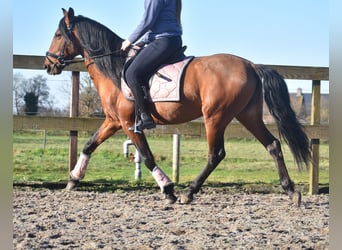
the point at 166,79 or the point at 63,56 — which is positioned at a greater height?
the point at 63,56

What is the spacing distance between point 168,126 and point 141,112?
3.64 feet

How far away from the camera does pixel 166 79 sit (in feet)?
15.1

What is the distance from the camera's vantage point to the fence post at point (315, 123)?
5.91 meters

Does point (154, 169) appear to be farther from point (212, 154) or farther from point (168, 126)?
point (168, 126)

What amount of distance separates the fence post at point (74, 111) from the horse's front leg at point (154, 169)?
1.15 m

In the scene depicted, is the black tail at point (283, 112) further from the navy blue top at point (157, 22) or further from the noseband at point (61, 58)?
the noseband at point (61, 58)

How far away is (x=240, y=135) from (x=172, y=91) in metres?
1.34

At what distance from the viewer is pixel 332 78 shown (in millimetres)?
3314

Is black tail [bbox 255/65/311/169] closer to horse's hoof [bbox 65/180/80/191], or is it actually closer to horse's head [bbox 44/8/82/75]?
horse's head [bbox 44/8/82/75]

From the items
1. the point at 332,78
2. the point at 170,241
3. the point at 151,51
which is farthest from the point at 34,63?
the point at 332,78

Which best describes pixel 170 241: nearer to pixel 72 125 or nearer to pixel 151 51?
pixel 151 51

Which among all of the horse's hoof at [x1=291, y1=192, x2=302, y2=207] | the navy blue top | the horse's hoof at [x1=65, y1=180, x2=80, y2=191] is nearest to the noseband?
the navy blue top

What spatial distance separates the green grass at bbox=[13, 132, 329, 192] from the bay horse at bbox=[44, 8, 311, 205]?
1.36 meters

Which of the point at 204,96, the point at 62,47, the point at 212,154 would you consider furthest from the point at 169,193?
the point at 62,47
